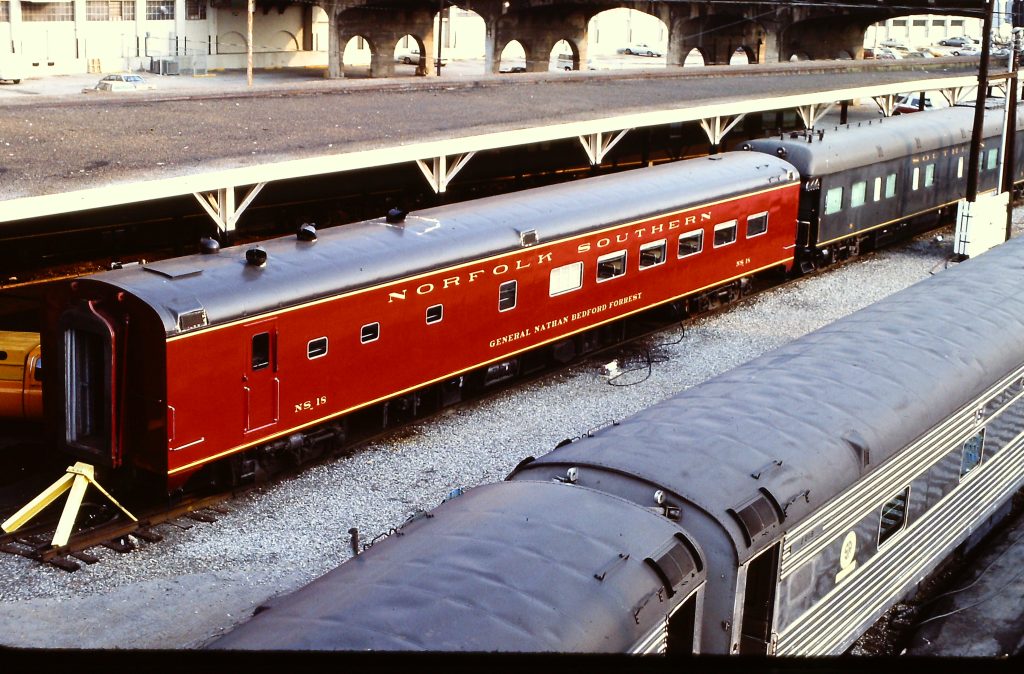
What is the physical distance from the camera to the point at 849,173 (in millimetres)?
25906

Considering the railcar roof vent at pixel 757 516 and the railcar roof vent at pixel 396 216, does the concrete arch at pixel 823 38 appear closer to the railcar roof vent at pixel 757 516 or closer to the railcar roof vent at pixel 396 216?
the railcar roof vent at pixel 396 216

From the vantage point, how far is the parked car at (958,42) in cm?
11449

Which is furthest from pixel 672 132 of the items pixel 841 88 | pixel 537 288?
pixel 537 288

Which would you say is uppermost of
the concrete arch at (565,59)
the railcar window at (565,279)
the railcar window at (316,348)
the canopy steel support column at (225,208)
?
the concrete arch at (565,59)

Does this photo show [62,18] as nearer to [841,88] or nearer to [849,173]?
[841,88]

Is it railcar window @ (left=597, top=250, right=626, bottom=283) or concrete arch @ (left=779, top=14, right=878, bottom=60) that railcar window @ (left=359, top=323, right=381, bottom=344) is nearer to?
railcar window @ (left=597, top=250, right=626, bottom=283)

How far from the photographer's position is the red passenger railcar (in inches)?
496

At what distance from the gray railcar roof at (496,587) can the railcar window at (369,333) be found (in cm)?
744

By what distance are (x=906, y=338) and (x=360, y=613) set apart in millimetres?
7298

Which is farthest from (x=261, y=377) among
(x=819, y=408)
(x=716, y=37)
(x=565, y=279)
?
(x=716, y=37)

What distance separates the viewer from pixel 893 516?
32.1 feet

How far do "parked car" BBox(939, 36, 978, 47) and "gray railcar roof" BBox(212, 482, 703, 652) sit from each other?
11907 cm

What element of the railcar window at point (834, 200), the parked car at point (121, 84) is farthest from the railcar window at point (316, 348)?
the parked car at point (121, 84)

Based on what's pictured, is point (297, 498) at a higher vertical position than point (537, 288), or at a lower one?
lower
